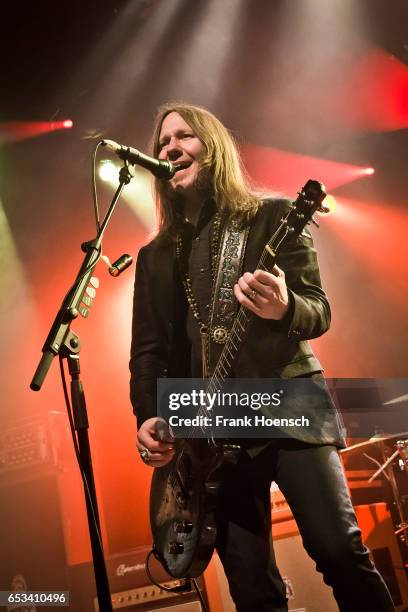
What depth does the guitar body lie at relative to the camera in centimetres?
160

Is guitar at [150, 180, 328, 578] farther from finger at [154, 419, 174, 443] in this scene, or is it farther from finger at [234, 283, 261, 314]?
finger at [234, 283, 261, 314]

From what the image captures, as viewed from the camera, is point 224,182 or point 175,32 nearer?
point 224,182

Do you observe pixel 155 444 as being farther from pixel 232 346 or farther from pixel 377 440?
pixel 377 440

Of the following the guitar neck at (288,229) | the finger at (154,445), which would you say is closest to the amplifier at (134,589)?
the finger at (154,445)

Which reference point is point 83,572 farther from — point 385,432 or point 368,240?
point 368,240

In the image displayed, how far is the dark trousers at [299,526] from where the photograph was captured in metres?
1.38

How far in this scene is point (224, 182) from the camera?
85.1 inches

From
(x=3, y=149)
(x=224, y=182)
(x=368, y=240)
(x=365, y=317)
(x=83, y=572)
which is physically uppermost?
(x=3, y=149)

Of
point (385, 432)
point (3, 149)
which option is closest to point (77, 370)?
point (385, 432)

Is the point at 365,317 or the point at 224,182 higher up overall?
the point at 365,317

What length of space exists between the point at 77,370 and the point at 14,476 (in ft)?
6.84

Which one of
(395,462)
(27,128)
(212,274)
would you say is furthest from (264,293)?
(27,128)

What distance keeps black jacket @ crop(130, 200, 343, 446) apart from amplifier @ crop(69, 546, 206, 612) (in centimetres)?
134

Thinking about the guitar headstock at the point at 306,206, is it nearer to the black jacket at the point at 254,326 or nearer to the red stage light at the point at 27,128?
the black jacket at the point at 254,326
